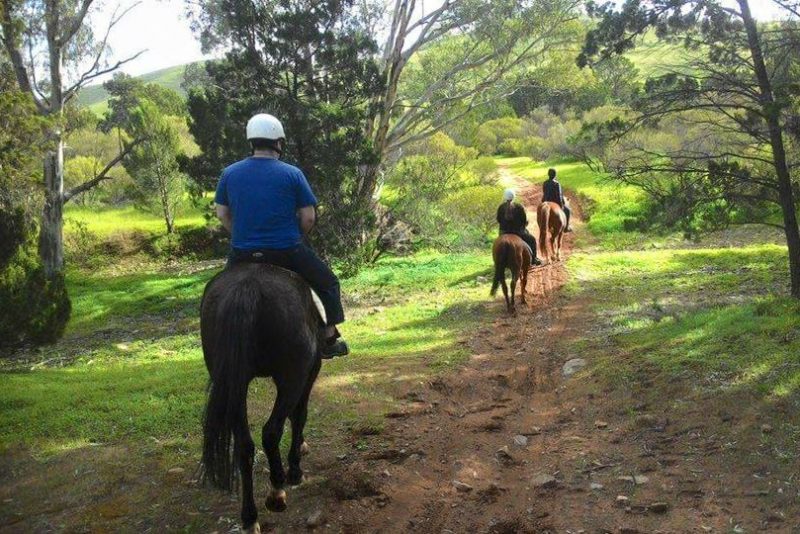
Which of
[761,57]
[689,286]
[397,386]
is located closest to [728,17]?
[761,57]

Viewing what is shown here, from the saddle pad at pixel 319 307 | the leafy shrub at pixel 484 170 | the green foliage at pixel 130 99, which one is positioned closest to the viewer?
the saddle pad at pixel 319 307

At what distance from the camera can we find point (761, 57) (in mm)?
10148

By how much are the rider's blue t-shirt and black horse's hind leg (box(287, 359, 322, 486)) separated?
125 centimetres

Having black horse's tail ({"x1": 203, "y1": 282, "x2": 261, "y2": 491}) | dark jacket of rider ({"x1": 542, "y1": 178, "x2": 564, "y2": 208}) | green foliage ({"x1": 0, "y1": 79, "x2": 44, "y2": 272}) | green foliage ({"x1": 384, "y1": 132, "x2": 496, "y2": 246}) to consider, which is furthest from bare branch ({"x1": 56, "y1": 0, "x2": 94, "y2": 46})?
black horse's tail ({"x1": 203, "y1": 282, "x2": 261, "y2": 491})

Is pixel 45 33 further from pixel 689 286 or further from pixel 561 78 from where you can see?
pixel 689 286

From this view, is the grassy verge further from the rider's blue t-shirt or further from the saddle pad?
the rider's blue t-shirt

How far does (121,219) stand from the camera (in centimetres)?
3072

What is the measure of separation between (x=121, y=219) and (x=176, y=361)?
21989mm

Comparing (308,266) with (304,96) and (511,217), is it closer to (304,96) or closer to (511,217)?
(511,217)

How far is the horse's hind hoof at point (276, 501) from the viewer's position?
15.2 feet

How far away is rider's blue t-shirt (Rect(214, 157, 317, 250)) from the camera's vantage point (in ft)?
15.7

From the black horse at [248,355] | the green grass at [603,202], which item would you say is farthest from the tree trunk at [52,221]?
the black horse at [248,355]

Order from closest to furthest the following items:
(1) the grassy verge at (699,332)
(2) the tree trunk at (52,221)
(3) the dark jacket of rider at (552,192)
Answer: (1) the grassy verge at (699,332)
(3) the dark jacket of rider at (552,192)
(2) the tree trunk at (52,221)

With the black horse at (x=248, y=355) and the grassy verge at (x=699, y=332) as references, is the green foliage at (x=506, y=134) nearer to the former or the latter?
the grassy verge at (x=699, y=332)
